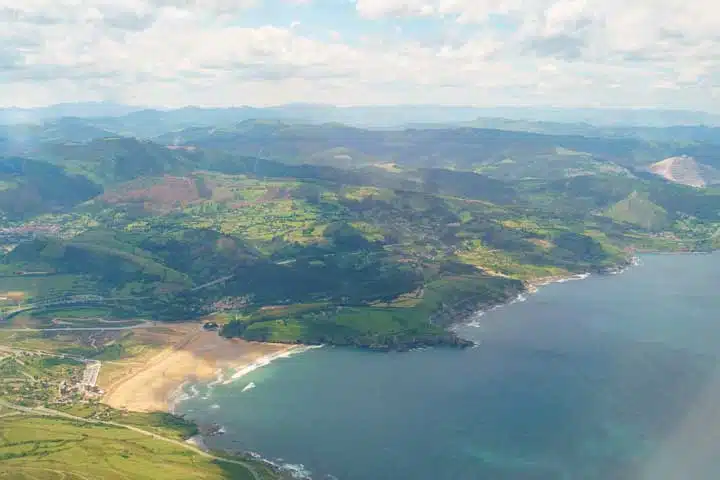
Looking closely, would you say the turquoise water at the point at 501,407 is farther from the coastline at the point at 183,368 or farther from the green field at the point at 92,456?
the green field at the point at 92,456

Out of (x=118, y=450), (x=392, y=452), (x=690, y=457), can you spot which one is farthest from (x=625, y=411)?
(x=118, y=450)

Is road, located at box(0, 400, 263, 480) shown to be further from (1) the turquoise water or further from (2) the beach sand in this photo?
(2) the beach sand

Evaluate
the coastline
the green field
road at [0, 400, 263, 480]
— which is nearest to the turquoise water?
the coastline

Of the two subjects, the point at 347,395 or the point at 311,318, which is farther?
the point at 311,318

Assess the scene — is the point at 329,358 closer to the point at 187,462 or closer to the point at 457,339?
the point at 457,339

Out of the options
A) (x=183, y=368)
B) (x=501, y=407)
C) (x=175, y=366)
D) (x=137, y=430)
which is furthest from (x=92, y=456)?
(x=501, y=407)
